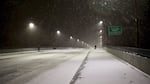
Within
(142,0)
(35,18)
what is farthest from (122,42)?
(35,18)

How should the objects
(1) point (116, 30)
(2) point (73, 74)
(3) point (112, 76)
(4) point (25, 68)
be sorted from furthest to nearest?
(1) point (116, 30) < (4) point (25, 68) < (2) point (73, 74) < (3) point (112, 76)

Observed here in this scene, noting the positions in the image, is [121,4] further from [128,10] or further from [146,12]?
[146,12]

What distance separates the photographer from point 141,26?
45531 millimetres

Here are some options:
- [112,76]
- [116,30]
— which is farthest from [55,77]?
[116,30]

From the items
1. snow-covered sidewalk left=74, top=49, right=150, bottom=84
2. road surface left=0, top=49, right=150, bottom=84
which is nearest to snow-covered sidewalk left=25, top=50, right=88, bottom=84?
road surface left=0, top=49, right=150, bottom=84

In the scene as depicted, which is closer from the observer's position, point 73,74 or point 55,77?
point 55,77

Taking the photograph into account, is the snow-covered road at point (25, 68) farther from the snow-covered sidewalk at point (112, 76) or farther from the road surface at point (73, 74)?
the snow-covered sidewalk at point (112, 76)

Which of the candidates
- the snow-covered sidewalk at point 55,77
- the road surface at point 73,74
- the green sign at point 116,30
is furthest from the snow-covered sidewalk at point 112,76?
the green sign at point 116,30

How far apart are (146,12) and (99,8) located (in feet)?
40.1

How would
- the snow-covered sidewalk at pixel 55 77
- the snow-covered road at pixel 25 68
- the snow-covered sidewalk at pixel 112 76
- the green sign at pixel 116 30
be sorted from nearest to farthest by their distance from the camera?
1. the snow-covered sidewalk at pixel 112 76
2. the snow-covered sidewalk at pixel 55 77
3. the snow-covered road at pixel 25 68
4. the green sign at pixel 116 30

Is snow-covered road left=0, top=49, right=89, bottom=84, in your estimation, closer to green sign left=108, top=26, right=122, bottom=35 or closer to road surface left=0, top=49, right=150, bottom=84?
road surface left=0, top=49, right=150, bottom=84

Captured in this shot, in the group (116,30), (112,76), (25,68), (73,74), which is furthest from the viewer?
(116,30)

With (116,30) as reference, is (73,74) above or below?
below

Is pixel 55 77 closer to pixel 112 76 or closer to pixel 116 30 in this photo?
pixel 112 76
